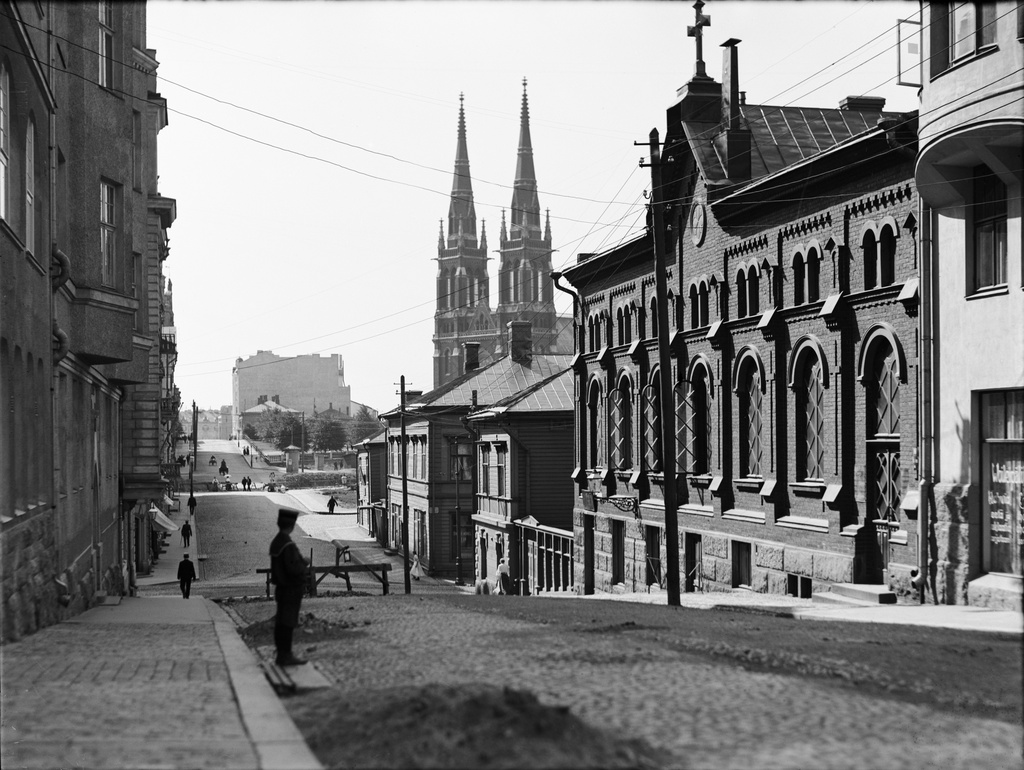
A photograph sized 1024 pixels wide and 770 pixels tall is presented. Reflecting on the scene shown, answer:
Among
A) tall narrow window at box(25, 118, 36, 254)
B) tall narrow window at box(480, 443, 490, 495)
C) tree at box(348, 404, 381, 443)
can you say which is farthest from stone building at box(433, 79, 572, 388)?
tall narrow window at box(25, 118, 36, 254)

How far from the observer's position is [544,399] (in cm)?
4516

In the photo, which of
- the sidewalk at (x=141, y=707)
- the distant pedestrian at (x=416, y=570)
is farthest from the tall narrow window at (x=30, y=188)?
the distant pedestrian at (x=416, y=570)

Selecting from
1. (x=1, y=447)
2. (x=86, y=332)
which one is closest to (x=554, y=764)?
(x=1, y=447)

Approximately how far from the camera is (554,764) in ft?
20.2

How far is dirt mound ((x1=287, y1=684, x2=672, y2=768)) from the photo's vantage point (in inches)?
251

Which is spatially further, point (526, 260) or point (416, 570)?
point (526, 260)

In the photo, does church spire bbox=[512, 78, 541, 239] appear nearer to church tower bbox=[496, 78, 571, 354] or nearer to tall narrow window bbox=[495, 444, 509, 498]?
→ church tower bbox=[496, 78, 571, 354]

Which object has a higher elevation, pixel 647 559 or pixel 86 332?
pixel 86 332

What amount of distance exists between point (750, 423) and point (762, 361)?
1719mm

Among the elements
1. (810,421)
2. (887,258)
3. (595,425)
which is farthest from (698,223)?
(595,425)

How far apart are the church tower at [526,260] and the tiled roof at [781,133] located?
13565cm

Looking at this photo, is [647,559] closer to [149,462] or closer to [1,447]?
[149,462]

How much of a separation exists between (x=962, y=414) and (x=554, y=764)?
1431 centimetres

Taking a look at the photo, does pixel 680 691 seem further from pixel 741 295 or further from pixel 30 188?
pixel 741 295
